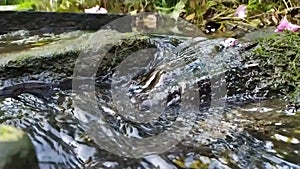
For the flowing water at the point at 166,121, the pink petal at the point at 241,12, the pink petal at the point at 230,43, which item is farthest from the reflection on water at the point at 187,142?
the pink petal at the point at 241,12

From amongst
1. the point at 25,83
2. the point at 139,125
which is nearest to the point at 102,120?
the point at 139,125

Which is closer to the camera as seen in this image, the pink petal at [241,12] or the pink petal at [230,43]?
the pink petal at [230,43]

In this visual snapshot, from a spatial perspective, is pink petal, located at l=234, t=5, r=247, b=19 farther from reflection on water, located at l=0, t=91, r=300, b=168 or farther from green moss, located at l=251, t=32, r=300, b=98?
reflection on water, located at l=0, t=91, r=300, b=168

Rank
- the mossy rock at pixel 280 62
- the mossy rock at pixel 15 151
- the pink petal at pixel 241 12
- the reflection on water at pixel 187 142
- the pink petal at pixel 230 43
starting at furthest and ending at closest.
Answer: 1. the pink petal at pixel 241 12
2. the pink petal at pixel 230 43
3. the mossy rock at pixel 280 62
4. the reflection on water at pixel 187 142
5. the mossy rock at pixel 15 151

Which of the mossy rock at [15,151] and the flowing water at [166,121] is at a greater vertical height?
the mossy rock at [15,151]

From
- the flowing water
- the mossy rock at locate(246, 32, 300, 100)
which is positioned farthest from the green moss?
the flowing water

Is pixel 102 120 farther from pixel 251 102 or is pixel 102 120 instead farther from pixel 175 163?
pixel 251 102

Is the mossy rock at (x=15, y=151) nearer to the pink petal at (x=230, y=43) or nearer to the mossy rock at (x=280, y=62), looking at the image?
the mossy rock at (x=280, y=62)
